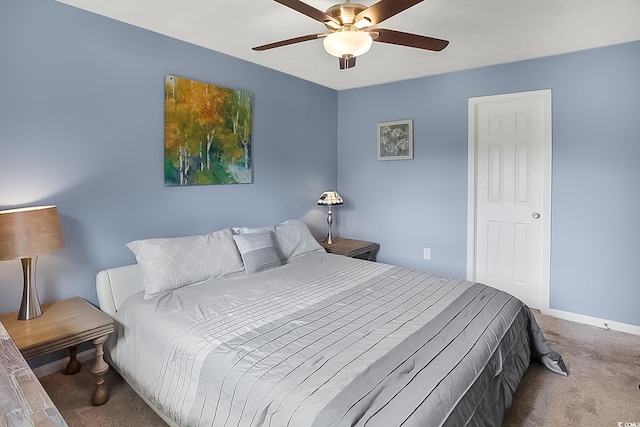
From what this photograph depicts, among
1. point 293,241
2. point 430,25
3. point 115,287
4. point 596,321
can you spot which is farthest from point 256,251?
point 596,321

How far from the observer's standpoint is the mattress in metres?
1.31

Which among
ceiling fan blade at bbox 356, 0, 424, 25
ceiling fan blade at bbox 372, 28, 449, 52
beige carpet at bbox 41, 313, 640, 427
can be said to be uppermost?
ceiling fan blade at bbox 356, 0, 424, 25

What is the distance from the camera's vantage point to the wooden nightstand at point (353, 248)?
3938 millimetres

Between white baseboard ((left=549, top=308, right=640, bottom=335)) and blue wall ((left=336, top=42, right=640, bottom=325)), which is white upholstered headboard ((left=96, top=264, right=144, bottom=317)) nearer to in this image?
blue wall ((left=336, top=42, right=640, bottom=325))

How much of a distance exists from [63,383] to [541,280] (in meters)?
3.85

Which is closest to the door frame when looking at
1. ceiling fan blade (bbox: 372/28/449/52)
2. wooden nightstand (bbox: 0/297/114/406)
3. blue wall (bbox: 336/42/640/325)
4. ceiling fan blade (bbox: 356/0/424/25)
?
blue wall (bbox: 336/42/640/325)

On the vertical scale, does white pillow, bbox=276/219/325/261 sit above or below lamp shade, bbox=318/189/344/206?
below

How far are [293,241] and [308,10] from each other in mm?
2010

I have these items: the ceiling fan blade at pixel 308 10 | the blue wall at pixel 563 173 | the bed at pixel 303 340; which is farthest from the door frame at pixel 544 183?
the ceiling fan blade at pixel 308 10

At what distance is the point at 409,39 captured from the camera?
204 centimetres

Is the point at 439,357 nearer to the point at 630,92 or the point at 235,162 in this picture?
the point at 235,162

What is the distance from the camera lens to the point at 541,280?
11.2 feet

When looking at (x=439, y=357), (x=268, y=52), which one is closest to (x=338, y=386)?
(x=439, y=357)

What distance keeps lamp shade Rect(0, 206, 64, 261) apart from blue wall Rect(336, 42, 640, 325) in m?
3.23
